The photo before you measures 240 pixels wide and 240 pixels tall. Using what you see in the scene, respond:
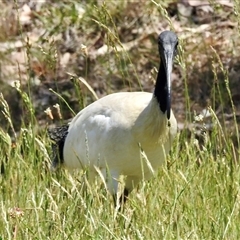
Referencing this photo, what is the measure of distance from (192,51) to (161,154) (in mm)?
2767

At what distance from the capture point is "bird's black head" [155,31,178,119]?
4.66 meters

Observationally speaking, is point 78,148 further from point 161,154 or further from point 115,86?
point 115,86

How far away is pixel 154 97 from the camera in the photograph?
191 inches

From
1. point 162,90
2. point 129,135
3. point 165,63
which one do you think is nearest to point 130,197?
point 129,135

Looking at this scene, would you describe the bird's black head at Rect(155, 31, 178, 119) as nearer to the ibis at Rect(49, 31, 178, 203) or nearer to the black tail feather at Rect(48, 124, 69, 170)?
the ibis at Rect(49, 31, 178, 203)

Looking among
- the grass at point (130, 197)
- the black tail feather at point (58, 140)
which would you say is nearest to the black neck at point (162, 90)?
the grass at point (130, 197)

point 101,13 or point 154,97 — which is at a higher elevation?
point 101,13

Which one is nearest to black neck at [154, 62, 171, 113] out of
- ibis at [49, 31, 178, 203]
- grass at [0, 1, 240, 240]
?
ibis at [49, 31, 178, 203]

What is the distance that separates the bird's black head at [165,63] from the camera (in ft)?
15.3

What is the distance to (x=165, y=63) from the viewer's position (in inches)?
185

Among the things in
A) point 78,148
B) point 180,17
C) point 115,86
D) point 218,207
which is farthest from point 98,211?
point 180,17

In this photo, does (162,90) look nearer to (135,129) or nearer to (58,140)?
(135,129)

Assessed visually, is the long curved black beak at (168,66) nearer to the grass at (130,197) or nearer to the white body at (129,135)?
the grass at (130,197)

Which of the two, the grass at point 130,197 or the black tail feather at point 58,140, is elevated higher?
the grass at point 130,197
